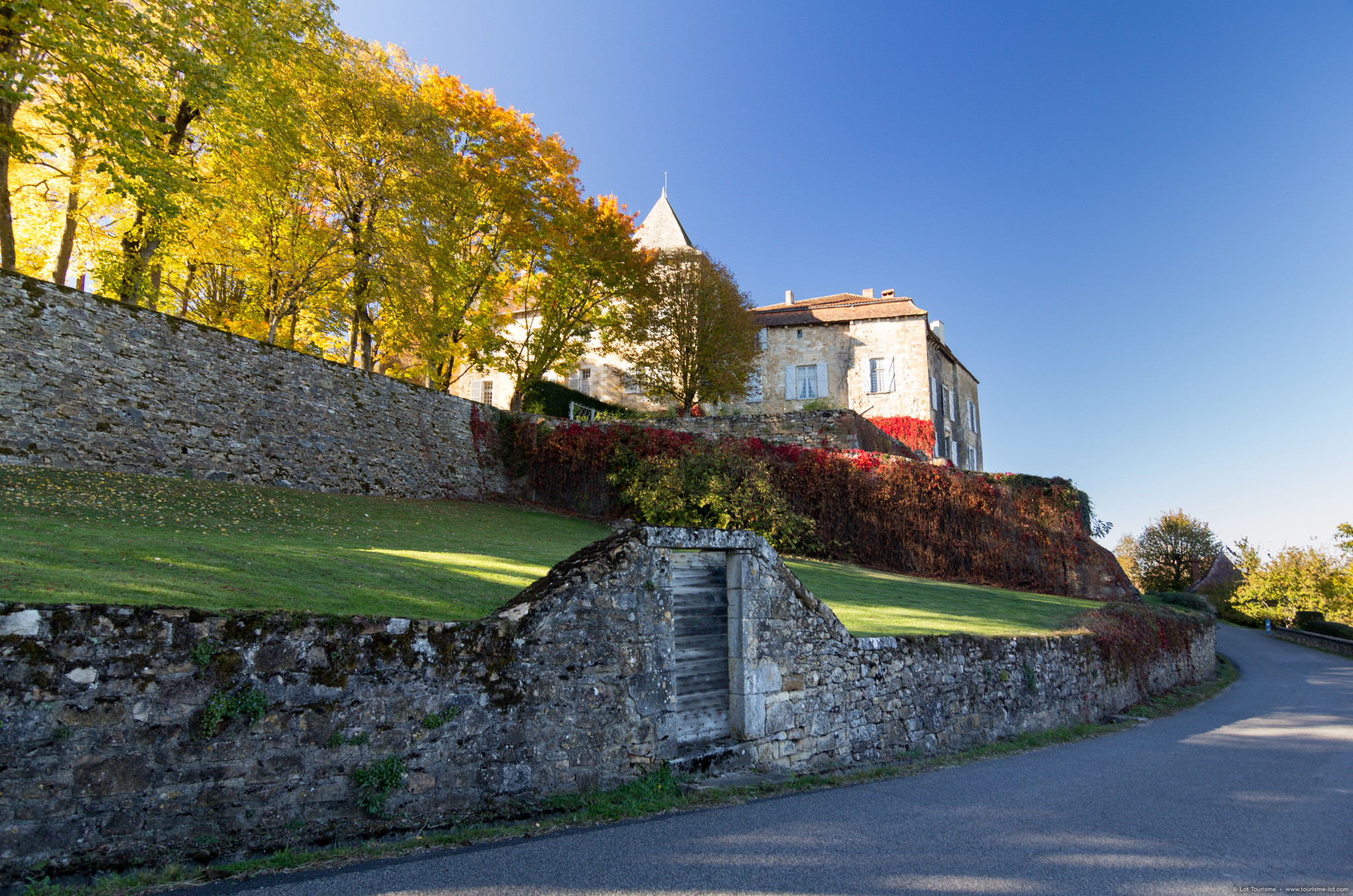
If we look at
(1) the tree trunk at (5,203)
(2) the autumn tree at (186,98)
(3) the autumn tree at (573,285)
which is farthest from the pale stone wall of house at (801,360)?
(1) the tree trunk at (5,203)

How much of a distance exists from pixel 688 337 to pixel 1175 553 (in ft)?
138

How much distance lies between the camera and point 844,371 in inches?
1243

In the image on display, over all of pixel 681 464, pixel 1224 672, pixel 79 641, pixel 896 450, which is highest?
pixel 896 450

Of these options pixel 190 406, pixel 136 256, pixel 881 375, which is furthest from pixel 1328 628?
pixel 136 256

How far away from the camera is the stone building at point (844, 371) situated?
30750 millimetres

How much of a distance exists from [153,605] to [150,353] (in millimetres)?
11326

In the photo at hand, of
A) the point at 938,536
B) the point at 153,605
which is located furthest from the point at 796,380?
the point at 153,605

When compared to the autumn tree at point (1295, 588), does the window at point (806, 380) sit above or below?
above

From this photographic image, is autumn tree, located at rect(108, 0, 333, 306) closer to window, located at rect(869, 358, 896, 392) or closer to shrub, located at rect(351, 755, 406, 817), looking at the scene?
shrub, located at rect(351, 755, 406, 817)

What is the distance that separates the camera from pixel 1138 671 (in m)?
13.8

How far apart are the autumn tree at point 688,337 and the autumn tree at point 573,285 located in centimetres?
95

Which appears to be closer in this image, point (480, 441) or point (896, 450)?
point (480, 441)

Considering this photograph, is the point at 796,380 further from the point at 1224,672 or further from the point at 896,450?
the point at 1224,672

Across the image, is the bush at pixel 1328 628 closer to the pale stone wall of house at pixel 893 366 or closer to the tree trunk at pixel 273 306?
the pale stone wall of house at pixel 893 366
